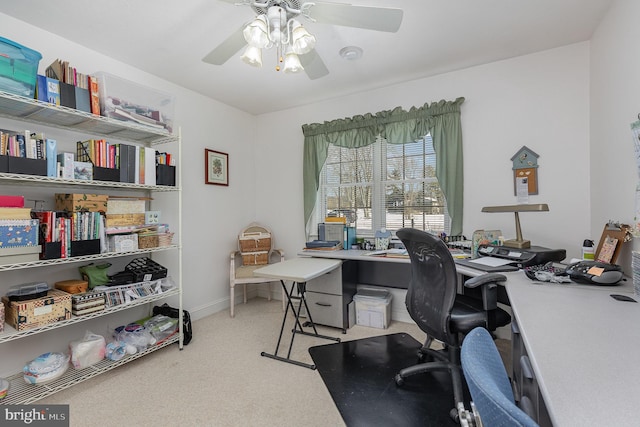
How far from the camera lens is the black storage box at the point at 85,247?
1.99 metres

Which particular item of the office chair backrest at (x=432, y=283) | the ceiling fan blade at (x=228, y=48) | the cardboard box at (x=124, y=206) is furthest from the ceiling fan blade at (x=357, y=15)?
the cardboard box at (x=124, y=206)

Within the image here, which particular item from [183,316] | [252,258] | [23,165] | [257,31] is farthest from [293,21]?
[252,258]

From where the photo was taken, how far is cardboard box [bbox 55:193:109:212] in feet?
6.72

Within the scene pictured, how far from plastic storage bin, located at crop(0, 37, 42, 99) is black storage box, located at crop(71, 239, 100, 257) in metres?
0.94

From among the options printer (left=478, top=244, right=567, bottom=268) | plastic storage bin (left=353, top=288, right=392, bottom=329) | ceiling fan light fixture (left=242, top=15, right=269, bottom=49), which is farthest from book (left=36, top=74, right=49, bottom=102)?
printer (left=478, top=244, right=567, bottom=268)

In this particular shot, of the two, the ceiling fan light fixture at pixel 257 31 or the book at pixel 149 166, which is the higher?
the ceiling fan light fixture at pixel 257 31

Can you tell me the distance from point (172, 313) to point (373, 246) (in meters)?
2.05

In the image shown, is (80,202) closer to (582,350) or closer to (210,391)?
(210,391)

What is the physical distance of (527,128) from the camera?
2639mm

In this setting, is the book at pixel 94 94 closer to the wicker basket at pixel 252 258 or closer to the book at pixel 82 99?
the book at pixel 82 99

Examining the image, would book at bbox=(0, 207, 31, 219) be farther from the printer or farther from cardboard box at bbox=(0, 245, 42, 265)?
the printer

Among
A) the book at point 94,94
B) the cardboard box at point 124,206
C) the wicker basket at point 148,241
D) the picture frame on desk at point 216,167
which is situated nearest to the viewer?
the book at point 94,94

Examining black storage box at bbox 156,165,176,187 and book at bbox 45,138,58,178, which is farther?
black storage box at bbox 156,165,176,187

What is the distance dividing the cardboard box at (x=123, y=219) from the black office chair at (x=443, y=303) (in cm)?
201
